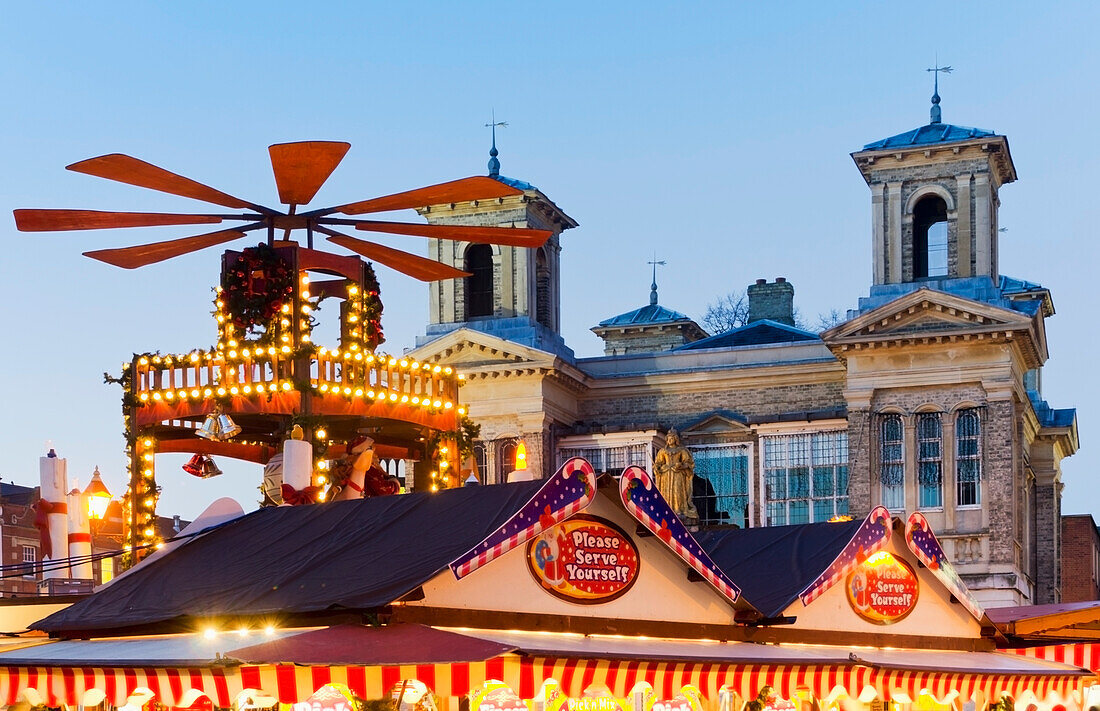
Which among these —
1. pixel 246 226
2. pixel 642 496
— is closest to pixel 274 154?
pixel 246 226

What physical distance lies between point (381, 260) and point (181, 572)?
20.7ft

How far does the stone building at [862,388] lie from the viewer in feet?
152

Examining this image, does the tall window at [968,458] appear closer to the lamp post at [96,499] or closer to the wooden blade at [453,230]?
the wooden blade at [453,230]

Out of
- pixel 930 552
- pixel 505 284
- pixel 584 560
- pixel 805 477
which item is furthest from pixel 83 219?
pixel 505 284

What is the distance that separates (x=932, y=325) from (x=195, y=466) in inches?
1154

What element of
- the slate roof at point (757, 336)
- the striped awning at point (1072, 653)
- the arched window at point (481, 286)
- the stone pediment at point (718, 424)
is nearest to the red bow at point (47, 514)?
the striped awning at point (1072, 653)

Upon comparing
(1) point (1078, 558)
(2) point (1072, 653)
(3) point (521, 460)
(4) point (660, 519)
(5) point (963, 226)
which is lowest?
(1) point (1078, 558)

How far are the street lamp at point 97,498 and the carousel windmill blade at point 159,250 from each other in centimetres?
242

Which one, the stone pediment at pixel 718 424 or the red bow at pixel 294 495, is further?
the stone pediment at pixel 718 424

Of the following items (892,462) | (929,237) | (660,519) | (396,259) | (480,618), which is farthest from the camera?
(929,237)

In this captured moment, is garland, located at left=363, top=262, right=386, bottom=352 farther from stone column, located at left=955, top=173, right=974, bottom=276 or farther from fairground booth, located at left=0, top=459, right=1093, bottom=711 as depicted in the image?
stone column, located at left=955, top=173, right=974, bottom=276

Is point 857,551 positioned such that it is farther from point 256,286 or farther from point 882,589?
point 256,286

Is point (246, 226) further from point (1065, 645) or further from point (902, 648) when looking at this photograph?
point (1065, 645)

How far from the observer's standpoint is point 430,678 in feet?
42.4
